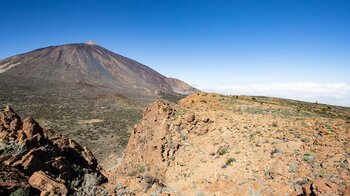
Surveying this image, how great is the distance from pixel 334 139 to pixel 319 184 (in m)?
3.92

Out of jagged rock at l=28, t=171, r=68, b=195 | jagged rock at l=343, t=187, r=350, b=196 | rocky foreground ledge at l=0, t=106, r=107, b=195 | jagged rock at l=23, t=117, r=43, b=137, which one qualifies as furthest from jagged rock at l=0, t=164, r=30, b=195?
jagged rock at l=343, t=187, r=350, b=196

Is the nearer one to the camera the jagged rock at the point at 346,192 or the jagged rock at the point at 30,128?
the jagged rock at the point at 346,192

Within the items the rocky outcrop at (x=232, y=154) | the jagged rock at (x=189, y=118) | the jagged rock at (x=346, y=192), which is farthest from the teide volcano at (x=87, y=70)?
the jagged rock at (x=346, y=192)

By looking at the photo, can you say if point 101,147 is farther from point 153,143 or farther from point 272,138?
point 272,138

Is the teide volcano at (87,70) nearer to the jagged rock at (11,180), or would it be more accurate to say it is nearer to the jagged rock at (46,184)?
the jagged rock at (46,184)

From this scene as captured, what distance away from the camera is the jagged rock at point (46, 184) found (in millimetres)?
9430

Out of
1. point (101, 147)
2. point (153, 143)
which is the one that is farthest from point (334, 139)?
point (101, 147)

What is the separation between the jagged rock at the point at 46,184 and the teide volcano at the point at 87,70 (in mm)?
71547

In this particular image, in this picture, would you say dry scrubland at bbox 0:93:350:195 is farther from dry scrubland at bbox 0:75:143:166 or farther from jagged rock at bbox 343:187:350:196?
dry scrubland at bbox 0:75:143:166

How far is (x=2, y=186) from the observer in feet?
27.3

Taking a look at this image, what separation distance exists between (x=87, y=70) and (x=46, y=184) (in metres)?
107

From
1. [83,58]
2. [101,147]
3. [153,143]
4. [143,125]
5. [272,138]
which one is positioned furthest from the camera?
[83,58]

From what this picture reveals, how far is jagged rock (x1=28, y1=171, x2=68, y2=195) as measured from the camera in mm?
9430

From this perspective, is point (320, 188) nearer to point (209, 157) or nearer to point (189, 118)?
point (209, 157)
